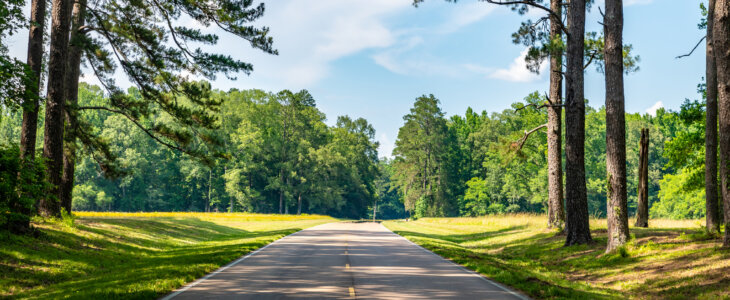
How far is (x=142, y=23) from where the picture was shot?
19.2m

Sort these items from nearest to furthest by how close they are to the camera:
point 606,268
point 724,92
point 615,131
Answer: point 724,92
point 606,268
point 615,131

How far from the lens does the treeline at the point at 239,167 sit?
74938 mm

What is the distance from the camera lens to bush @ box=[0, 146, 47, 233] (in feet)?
43.3

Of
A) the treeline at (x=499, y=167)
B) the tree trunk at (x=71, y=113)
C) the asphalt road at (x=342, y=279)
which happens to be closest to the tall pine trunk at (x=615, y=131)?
the asphalt road at (x=342, y=279)

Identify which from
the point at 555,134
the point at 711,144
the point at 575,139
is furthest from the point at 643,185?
the point at 711,144

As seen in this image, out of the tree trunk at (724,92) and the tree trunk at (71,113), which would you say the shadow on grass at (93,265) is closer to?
the tree trunk at (71,113)

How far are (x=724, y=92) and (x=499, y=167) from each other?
62.2 m

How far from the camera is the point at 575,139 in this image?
1711 centimetres

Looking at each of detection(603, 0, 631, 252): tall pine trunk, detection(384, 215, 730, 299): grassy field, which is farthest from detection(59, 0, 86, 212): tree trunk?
detection(603, 0, 631, 252): tall pine trunk

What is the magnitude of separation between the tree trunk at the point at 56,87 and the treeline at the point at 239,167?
51.8m

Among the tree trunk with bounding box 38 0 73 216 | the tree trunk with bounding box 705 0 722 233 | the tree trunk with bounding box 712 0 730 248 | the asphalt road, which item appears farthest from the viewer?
the tree trunk with bounding box 38 0 73 216

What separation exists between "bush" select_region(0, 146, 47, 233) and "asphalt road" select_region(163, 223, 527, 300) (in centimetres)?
564

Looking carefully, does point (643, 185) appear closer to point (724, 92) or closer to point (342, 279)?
point (724, 92)

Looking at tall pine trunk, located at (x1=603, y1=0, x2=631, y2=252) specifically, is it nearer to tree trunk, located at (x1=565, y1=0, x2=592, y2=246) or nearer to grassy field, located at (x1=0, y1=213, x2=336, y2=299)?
tree trunk, located at (x1=565, y1=0, x2=592, y2=246)
